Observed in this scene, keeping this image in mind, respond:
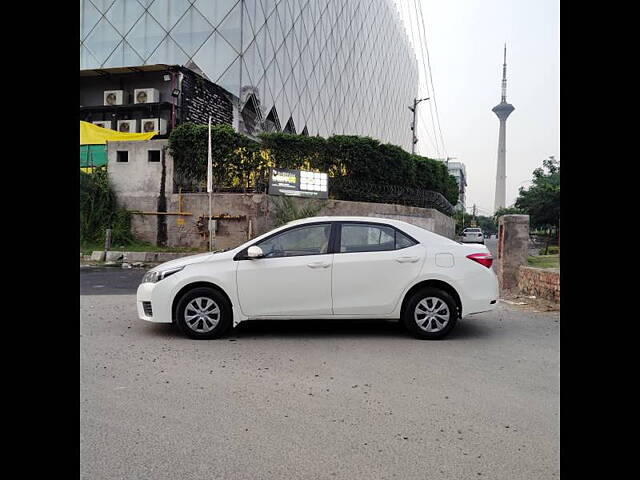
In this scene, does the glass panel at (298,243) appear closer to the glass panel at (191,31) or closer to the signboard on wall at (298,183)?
the signboard on wall at (298,183)

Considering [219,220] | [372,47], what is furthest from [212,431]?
[372,47]

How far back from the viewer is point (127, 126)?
23594 mm

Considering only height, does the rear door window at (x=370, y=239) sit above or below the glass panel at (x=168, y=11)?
below

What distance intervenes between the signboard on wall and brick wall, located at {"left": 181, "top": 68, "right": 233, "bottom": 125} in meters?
6.79

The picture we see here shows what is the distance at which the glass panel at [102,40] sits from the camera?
3000 cm

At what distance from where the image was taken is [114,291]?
980 centimetres

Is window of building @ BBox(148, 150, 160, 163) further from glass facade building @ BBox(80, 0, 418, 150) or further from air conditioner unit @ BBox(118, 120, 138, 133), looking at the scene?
glass facade building @ BBox(80, 0, 418, 150)

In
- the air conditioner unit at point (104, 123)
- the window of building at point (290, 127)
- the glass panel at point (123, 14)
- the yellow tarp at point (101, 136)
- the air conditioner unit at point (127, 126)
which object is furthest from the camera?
the window of building at point (290, 127)

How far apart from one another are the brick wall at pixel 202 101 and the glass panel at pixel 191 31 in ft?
17.9

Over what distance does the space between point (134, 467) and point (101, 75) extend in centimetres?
2566

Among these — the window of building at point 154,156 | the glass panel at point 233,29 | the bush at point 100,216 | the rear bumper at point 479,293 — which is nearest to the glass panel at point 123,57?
the glass panel at point 233,29

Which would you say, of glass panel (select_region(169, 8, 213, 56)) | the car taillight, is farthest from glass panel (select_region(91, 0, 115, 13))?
the car taillight

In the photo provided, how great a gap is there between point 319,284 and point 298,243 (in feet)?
1.96

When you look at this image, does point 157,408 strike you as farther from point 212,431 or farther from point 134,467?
point 134,467
